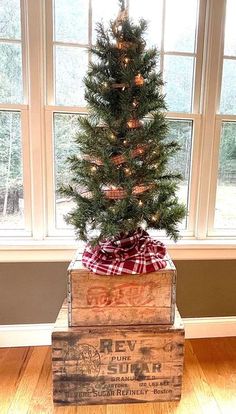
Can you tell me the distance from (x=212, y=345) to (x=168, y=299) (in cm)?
81

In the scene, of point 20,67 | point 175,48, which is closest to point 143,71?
point 175,48

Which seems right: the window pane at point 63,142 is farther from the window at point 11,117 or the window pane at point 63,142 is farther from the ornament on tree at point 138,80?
the ornament on tree at point 138,80

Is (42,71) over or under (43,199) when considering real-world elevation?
over

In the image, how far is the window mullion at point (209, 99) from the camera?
170cm

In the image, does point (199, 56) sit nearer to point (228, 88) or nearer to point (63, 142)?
point (228, 88)

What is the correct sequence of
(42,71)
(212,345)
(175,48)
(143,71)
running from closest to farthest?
(143,71) < (42,71) < (175,48) < (212,345)

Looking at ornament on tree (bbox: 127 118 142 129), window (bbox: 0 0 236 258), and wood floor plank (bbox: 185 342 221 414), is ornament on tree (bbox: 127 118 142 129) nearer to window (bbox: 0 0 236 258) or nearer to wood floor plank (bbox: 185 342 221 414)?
window (bbox: 0 0 236 258)

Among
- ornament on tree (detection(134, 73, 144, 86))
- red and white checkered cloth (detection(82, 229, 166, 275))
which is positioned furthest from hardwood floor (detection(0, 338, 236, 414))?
ornament on tree (detection(134, 73, 144, 86))

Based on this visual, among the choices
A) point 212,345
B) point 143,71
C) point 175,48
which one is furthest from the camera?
point 212,345

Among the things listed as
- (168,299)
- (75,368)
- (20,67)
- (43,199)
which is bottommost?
(75,368)

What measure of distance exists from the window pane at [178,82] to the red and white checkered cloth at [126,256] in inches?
35.5

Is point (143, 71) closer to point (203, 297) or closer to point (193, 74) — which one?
point (193, 74)

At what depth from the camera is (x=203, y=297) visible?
1.94 meters

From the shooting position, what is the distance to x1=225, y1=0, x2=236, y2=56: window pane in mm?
1736
